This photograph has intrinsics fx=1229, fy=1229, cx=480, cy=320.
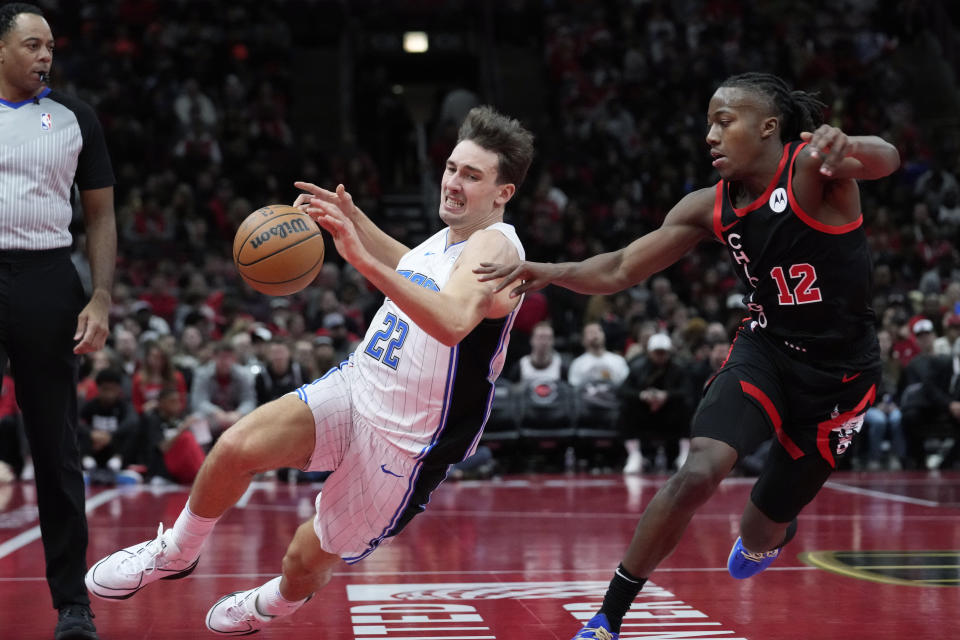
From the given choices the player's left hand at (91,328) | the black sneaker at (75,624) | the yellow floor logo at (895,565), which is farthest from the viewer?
the yellow floor logo at (895,565)

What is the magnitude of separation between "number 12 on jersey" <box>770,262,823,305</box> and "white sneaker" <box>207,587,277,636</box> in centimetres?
239

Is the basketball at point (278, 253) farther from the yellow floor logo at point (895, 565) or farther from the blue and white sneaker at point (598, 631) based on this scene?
the yellow floor logo at point (895, 565)

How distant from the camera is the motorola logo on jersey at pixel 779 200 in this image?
15.6 feet

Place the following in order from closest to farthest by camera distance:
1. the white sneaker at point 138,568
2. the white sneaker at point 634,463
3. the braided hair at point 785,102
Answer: the white sneaker at point 138,568
the braided hair at point 785,102
the white sneaker at point 634,463

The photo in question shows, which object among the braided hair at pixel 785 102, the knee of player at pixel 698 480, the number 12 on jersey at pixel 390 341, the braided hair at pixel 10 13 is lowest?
the knee of player at pixel 698 480

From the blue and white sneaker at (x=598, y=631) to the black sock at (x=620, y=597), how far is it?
0.06 ft

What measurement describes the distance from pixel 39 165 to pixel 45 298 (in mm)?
526

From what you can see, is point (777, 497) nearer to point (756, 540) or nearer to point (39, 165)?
point (756, 540)

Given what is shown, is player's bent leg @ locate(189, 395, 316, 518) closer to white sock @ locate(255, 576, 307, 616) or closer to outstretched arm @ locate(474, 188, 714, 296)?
white sock @ locate(255, 576, 307, 616)

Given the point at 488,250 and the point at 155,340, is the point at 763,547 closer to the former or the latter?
the point at 488,250

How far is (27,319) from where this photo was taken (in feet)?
15.7

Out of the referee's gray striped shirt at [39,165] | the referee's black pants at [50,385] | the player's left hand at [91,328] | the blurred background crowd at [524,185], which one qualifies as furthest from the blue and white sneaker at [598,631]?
the blurred background crowd at [524,185]

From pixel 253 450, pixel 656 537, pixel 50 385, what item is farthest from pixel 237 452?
pixel 656 537

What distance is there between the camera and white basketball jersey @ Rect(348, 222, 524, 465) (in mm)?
4426
